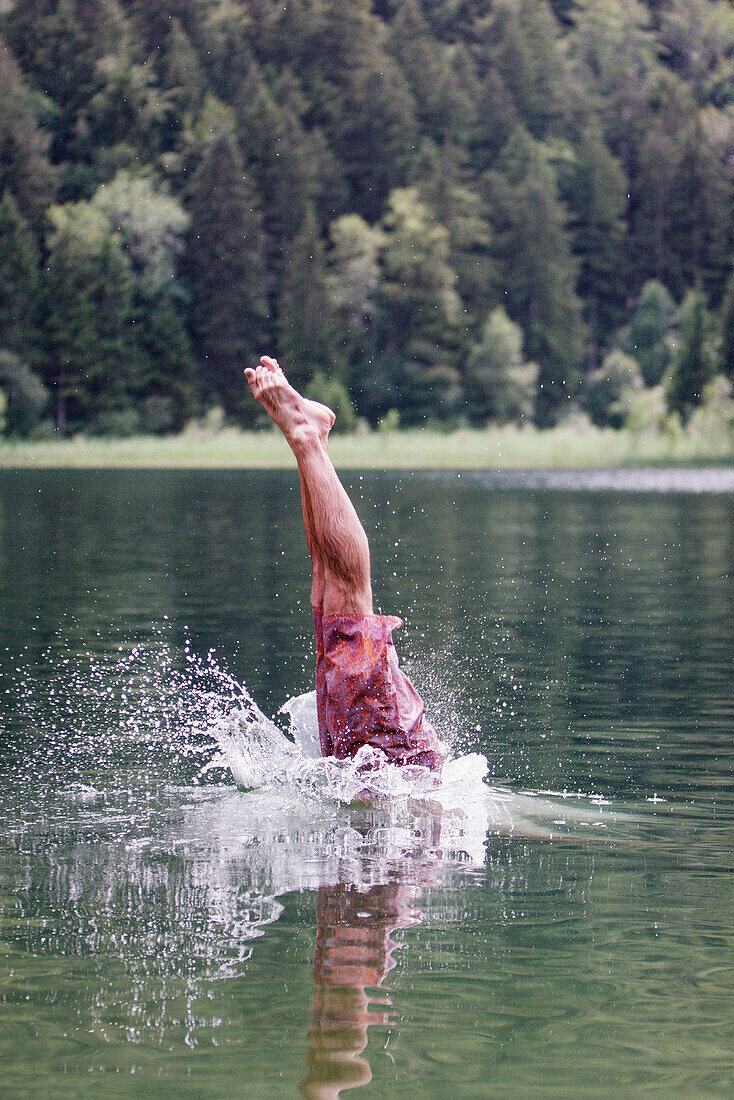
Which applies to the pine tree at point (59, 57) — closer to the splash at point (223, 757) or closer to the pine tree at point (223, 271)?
the pine tree at point (223, 271)

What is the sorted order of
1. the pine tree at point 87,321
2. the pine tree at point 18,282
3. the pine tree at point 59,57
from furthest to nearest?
the pine tree at point 59,57
the pine tree at point 18,282
the pine tree at point 87,321

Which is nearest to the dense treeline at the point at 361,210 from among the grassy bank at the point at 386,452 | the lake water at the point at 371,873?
the grassy bank at the point at 386,452

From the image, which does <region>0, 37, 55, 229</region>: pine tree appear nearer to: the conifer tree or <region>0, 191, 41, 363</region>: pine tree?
<region>0, 191, 41, 363</region>: pine tree

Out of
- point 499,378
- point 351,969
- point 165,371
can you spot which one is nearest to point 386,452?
point 165,371

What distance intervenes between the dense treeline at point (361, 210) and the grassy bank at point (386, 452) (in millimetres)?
3290

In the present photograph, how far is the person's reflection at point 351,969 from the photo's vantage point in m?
5.08

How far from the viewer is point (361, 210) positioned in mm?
100188

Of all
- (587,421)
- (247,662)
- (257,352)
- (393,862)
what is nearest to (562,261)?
(587,421)

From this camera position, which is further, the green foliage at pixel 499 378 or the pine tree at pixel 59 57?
the pine tree at pixel 59 57

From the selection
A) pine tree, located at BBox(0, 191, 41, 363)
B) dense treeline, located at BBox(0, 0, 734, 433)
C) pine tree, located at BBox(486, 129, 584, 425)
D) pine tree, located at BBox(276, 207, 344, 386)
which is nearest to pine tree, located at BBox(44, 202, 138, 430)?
dense treeline, located at BBox(0, 0, 734, 433)

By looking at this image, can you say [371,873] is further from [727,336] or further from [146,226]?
[146,226]

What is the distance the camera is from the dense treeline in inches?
3322

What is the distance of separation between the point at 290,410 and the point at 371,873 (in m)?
2.35

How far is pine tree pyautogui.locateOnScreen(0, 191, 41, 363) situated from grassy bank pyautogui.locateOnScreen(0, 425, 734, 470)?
7.00 metres
